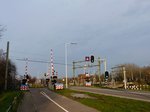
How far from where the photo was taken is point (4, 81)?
5869 cm

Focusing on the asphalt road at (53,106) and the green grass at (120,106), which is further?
the asphalt road at (53,106)

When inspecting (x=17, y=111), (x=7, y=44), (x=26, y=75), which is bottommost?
(x=17, y=111)

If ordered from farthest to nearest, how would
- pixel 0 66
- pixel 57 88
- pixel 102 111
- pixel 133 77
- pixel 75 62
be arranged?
pixel 133 77 < pixel 75 62 < pixel 0 66 < pixel 57 88 < pixel 102 111

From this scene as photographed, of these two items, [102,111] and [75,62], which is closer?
[102,111]

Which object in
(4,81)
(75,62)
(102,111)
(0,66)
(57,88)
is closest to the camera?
(102,111)

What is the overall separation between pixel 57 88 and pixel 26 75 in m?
17.5

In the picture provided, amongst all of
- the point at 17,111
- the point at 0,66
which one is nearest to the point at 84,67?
the point at 0,66

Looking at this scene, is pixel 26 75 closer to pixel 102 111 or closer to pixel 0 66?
pixel 0 66

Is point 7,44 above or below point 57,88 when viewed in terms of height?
above

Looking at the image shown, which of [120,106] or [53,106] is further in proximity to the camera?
[53,106]

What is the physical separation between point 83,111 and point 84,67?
232 feet

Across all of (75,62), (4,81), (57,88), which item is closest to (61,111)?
(57,88)

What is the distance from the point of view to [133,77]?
114625 mm

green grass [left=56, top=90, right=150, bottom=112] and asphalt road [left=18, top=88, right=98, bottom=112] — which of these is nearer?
green grass [left=56, top=90, right=150, bottom=112]
